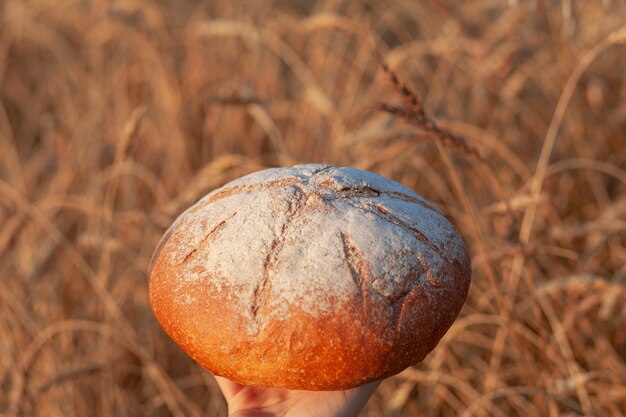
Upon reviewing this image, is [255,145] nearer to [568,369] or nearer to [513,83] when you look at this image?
[513,83]

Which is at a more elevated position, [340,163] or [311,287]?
[311,287]

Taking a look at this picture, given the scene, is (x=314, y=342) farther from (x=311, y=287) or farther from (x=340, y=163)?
(x=340, y=163)

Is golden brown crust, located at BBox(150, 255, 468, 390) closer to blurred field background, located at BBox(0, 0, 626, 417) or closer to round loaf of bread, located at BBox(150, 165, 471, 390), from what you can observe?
round loaf of bread, located at BBox(150, 165, 471, 390)

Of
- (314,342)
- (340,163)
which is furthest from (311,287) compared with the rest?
(340,163)

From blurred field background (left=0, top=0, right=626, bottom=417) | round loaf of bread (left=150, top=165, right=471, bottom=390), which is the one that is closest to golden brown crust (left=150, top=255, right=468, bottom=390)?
round loaf of bread (left=150, top=165, right=471, bottom=390)

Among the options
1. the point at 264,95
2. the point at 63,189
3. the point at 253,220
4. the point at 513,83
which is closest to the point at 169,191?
the point at 63,189
